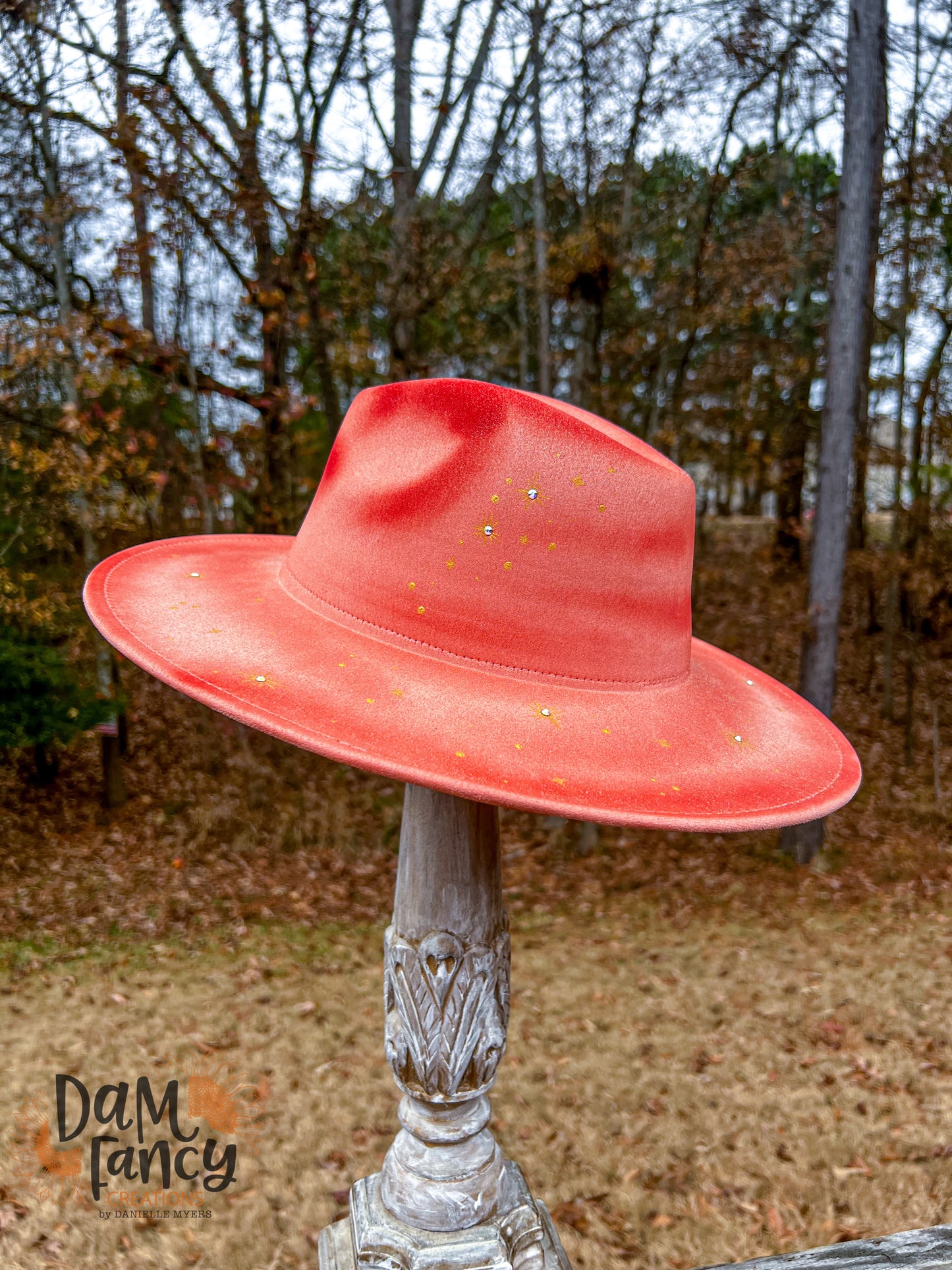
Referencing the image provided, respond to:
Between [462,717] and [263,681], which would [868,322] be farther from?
[263,681]

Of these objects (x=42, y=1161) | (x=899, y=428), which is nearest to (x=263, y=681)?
(x=42, y=1161)

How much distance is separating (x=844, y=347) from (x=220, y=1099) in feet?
21.9

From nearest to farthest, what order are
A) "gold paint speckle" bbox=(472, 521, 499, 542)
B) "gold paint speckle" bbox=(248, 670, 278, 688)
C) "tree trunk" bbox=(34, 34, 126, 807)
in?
"gold paint speckle" bbox=(248, 670, 278, 688), "gold paint speckle" bbox=(472, 521, 499, 542), "tree trunk" bbox=(34, 34, 126, 807)

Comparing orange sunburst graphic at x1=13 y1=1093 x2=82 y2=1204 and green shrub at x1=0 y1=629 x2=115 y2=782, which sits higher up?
green shrub at x1=0 y1=629 x2=115 y2=782

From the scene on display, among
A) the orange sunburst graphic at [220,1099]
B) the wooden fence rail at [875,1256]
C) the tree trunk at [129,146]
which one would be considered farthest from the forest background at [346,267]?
the wooden fence rail at [875,1256]

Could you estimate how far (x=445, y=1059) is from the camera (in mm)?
2082

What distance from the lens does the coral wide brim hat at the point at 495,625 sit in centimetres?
146

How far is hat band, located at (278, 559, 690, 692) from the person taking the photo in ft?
5.49

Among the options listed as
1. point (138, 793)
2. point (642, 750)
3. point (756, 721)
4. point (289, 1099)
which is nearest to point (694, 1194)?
point (289, 1099)

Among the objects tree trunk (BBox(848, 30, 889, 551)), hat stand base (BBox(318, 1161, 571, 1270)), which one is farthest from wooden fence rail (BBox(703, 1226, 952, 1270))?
tree trunk (BBox(848, 30, 889, 551))

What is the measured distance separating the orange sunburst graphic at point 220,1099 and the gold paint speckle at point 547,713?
3428mm

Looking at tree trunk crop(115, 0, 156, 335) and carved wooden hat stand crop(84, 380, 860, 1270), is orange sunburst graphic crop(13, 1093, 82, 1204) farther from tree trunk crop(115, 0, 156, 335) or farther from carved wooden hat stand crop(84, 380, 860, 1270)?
tree trunk crop(115, 0, 156, 335)

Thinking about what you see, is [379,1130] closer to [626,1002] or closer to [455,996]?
[626,1002]

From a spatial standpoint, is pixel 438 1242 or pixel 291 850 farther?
pixel 291 850
